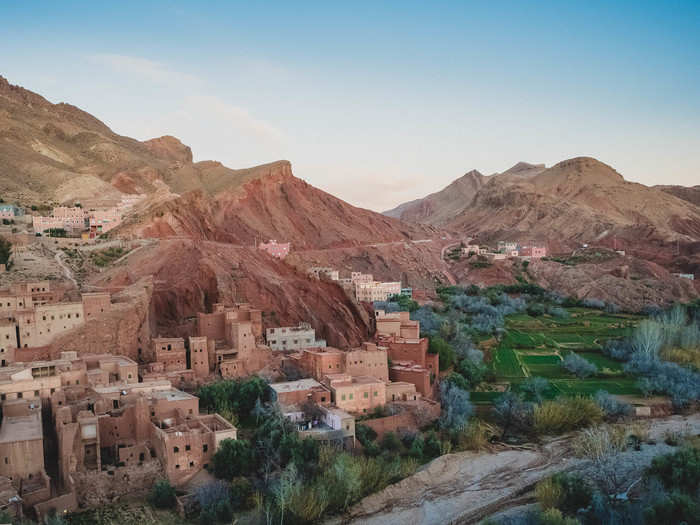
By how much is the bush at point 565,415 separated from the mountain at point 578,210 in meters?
62.4

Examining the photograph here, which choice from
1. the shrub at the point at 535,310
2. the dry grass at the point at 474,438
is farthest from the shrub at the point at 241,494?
→ the shrub at the point at 535,310

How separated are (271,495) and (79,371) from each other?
820 cm

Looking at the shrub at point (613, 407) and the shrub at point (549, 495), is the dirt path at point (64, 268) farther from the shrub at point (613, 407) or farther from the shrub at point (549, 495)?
the shrub at point (613, 407)

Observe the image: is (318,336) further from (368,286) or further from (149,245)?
(368,286)

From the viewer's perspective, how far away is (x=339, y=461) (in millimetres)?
18953

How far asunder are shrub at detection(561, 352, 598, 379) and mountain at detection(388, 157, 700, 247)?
53.4 metres

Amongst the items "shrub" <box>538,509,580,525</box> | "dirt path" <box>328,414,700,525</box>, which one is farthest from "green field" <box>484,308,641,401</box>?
"shrub" <box>538,509,580,525</box>

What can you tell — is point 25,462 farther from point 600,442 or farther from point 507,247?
point 507,247

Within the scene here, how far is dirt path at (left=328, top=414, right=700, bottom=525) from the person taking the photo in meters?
18.9

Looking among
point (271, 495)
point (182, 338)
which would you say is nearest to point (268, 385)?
point (182, 338)

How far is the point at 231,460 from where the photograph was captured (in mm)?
18609

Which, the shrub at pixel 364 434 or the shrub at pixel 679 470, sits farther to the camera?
the shrub at pixel 364 434

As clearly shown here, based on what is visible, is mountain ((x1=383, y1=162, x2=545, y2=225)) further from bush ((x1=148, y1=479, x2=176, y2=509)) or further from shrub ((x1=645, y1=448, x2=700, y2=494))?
bush ((x1=148, y1=479, x2=176, y2=509))

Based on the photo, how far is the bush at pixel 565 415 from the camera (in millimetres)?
25100
